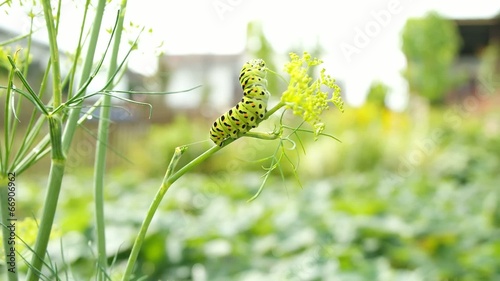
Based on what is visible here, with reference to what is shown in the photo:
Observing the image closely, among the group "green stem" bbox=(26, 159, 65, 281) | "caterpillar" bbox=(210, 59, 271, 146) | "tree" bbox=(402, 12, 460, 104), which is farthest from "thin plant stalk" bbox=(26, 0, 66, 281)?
"tree" bbox=(402, 12, 460, 104)

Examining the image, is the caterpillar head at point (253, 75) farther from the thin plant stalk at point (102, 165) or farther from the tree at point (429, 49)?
the tree at point (429, 49)

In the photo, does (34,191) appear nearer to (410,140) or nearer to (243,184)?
(243,184)

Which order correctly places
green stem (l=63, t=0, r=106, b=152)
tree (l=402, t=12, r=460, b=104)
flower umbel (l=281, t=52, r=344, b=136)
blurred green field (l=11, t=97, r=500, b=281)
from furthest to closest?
tree (l=402, t=12, r=460, b=104) < blurred green field (l=11, t=97, r=500, b=281) < green stem (l=63, t=0, r=106, b=152) < flower umbel (l=281, t=52, r=344, b=136)

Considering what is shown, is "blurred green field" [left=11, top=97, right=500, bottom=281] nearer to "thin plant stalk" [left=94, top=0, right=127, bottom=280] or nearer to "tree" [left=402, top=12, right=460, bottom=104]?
"thin plant stalk" [left=94, top=0, right=127, bottom=280]

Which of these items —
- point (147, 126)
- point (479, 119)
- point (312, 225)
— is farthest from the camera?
point (479, 119)

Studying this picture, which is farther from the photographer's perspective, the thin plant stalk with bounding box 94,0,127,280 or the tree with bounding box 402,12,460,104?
the tree with bounding box 402,12,460,104

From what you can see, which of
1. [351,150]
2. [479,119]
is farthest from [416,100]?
[351,150]
